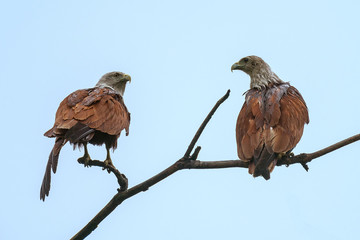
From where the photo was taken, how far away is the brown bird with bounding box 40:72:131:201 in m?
6.19

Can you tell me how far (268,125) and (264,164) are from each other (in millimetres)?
676

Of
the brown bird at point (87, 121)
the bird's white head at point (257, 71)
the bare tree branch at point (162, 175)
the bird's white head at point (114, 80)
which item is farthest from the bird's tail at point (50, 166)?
the bird's white head at point (257, 71)

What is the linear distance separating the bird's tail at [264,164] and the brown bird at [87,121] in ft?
5.36

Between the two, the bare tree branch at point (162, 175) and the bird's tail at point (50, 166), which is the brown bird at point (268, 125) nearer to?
the bare tree branch at point (162, 175)

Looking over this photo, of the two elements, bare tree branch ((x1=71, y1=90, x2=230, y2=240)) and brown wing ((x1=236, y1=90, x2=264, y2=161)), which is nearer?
bare tree branch ((x1=71, y1=90, x2=230, y2=240))

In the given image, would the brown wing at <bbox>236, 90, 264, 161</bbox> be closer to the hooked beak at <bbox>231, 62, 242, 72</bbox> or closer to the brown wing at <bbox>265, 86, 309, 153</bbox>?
the brown wing at <bbox>265, 86, 309, 153</bbox>

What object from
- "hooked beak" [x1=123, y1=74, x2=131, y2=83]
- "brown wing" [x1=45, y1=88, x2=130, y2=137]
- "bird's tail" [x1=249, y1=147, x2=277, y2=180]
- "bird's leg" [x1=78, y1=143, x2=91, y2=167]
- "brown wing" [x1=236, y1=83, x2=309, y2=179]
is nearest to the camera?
"bird's tail" [x1=249, y1=147, x2=277, y2=180]

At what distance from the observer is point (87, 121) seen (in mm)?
6551

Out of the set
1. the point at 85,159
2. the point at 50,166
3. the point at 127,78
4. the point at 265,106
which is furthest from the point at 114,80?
the point at 50,166

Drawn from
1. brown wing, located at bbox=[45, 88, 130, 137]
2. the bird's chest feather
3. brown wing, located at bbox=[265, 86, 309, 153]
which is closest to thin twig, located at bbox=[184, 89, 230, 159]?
brown wing, located at bbox=[265, 86, 309, 153]

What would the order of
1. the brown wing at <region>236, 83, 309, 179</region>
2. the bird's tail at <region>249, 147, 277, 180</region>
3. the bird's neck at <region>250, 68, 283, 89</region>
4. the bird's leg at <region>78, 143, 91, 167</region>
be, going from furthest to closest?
the bird's neck at <region>250, 68, 283, 89</region> < the bird's leg at <region>78, 143, 91, 167</region> < the brown wing at <region>236, 83, 309, 179</region> < the bird's tail at <region>249, 147, 277, 180</region>

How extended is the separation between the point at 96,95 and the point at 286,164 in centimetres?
273

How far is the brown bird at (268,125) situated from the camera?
6.05 m

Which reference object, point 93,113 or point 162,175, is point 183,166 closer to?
point 162,175
